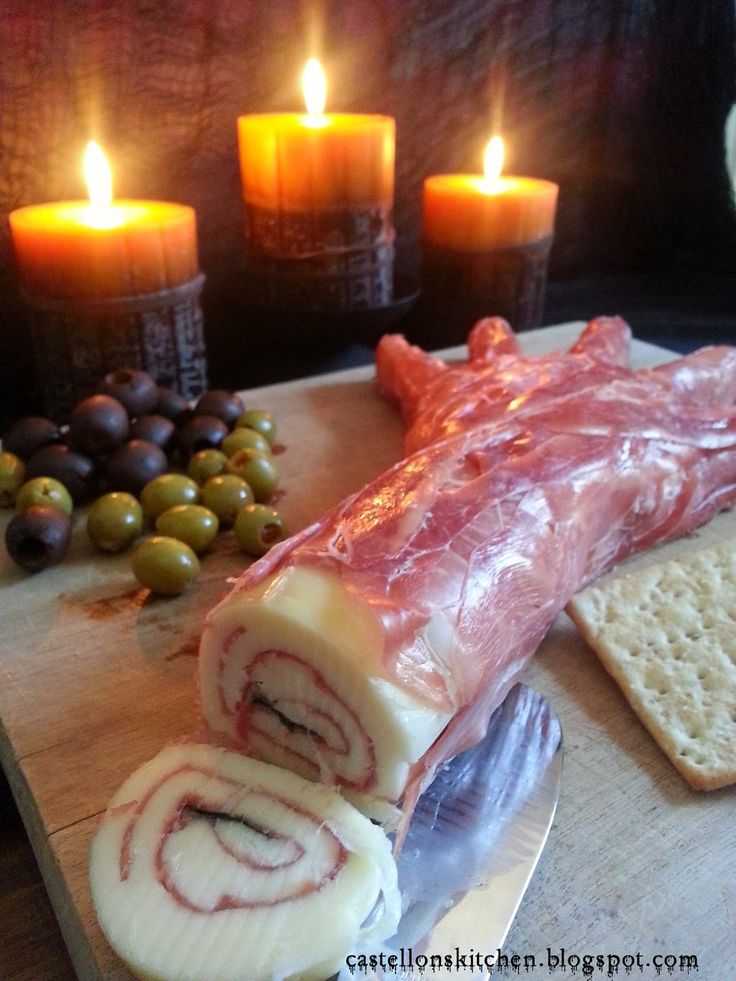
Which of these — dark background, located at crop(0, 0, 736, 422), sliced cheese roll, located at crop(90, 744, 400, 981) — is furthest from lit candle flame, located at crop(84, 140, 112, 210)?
sliced cheese roll, located at crop(90, 744, 400, 981)

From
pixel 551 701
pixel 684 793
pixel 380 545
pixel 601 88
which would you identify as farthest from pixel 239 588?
pixel 601 88

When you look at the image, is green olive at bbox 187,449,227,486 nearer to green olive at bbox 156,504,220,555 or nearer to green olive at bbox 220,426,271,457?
green olive at bbox 220,426,271,457

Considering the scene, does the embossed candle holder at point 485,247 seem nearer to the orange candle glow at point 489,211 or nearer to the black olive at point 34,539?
the orange candle glow at point 489,211

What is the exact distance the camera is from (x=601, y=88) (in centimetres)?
274

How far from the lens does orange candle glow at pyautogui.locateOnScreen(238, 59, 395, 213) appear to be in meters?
2.12

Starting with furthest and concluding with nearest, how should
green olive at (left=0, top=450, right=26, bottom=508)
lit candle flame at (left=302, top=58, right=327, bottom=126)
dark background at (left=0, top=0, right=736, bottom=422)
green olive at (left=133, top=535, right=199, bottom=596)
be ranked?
lit candle flame at (left=302, top=58, right=327, bottom=126), dark background at (left=0, top=0, right=736, bottom=422), green olive at (left=0, top=450, right=26, bottom=508), green olive at (left=133, top=535, right=199, bottom=596)

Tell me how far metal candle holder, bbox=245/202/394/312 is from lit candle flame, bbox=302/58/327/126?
0.24m

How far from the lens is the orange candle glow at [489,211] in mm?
2354

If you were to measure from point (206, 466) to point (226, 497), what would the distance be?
0.16m

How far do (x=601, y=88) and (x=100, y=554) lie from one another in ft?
7.35

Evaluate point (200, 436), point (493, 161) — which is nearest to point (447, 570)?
point (200, 436)

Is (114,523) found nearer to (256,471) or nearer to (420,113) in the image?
(256,471)

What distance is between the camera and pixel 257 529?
1.51m

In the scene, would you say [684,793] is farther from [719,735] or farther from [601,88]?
[601,88]
